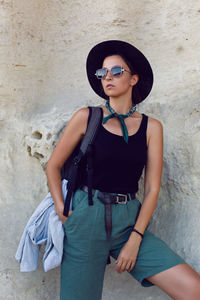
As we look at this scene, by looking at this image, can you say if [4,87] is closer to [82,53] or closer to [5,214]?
[82,53]

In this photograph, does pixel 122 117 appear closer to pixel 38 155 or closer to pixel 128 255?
pixel 128 255

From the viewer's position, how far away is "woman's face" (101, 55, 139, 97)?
1.85m

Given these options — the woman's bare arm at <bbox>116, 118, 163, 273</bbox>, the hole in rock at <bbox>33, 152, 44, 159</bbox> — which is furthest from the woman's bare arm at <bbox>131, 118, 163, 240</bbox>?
the hole in rock at <bbox>33, 152, 44, 159</bbox>

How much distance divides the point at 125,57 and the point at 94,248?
101 centimetres

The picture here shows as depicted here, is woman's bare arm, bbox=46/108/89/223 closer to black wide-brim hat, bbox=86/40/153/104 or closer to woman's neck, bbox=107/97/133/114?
woman's neck, bbox=107/97/133/114

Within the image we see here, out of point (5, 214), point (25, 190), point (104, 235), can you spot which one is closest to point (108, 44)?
point (104, 235)

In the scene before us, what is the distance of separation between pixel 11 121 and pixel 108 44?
39.8 inches

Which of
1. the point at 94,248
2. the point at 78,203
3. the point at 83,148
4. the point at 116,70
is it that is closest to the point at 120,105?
the point at 116,70

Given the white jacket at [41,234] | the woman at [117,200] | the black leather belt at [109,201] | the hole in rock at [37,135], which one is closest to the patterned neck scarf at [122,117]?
the woman at [117,200]

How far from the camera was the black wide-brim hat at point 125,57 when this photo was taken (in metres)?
1.90

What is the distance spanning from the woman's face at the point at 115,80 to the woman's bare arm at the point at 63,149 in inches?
6.6

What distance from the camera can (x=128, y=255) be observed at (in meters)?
1.72

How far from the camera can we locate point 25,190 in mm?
2533

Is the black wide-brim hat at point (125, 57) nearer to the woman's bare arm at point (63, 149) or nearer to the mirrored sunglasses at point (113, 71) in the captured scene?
the mirrored sunglasses at point (113, 71)
